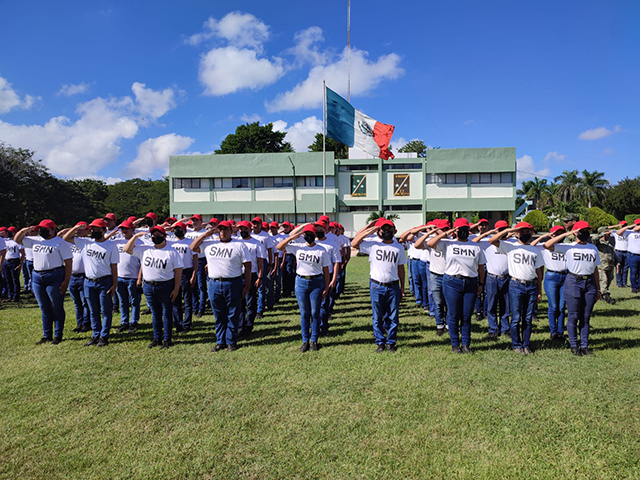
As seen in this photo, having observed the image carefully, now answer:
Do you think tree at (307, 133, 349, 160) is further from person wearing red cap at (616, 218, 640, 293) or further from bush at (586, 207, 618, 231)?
person wearing red cap at (616, 218, 640, 293)

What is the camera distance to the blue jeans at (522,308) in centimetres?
609

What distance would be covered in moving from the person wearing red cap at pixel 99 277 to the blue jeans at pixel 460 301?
229 inches

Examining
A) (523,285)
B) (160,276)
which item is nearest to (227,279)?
(160,276)

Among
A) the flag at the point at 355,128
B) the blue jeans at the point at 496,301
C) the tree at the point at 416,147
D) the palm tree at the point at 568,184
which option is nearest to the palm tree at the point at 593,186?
the palm tree at the point at 568,184

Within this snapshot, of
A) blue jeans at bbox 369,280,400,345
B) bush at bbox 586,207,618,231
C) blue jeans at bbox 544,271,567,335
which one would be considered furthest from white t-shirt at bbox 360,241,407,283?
bush at bbox 586,207,618,231

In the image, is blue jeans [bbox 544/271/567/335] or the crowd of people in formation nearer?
the crowd of people in formation

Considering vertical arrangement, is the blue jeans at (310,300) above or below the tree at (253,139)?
below

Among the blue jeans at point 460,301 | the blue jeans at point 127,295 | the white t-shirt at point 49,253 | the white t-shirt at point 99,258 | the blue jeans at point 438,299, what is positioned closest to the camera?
the blue jeans at point 460,301

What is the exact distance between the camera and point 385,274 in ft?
20.3

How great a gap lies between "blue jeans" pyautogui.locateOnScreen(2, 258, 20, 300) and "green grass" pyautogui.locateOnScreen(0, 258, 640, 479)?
5.62m

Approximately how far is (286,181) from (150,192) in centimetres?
4205

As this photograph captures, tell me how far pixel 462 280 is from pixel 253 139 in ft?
158

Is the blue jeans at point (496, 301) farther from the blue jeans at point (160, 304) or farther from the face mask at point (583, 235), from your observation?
the blue jeans at point (160, 304)

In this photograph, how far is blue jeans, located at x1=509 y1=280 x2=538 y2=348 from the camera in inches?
240
